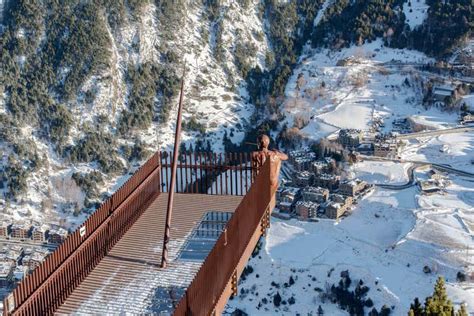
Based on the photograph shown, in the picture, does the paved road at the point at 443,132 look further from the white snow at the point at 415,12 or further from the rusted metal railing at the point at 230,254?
the rusted metal railing at the point at 230,254

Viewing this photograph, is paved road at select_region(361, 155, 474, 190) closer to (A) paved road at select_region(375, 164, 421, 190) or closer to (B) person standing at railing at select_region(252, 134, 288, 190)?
(A) paved road at select_region(375, 164, 421, 190)

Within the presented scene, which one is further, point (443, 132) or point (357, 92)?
point (357, 92)

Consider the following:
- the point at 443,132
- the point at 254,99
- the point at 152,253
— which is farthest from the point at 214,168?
the point at 254,99

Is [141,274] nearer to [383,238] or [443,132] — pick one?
[383,238]

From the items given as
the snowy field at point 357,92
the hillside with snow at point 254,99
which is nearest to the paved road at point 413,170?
the hillside with snow at point 254,99

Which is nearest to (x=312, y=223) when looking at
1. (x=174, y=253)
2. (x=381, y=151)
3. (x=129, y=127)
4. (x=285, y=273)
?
(x=285, y=273)

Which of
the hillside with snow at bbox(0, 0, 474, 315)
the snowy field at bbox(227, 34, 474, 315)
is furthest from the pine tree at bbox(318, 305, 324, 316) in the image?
the hillside with snow at bbox(0, 0, 474, 315)
